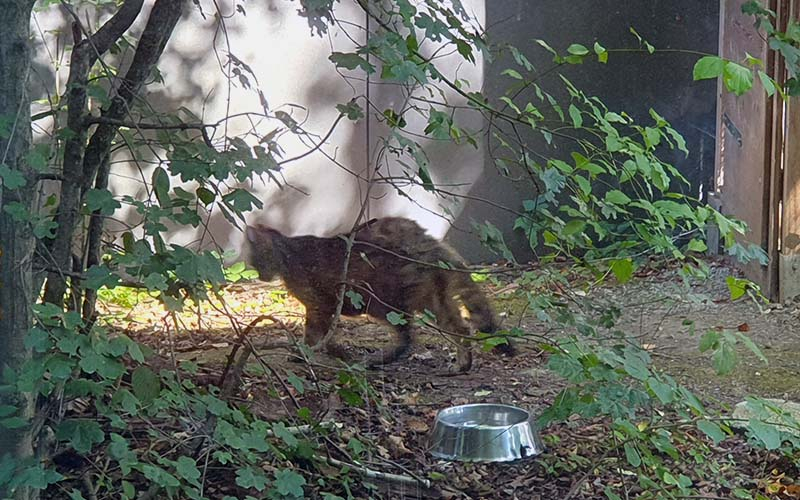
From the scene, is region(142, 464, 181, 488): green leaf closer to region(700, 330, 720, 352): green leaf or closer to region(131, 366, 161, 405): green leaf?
region(131, 366, 161, 405): green leaf

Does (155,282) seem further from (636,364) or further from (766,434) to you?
(766,434)

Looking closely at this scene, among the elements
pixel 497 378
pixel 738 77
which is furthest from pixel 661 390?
pixel 497 378

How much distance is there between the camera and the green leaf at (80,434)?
7.54 ft

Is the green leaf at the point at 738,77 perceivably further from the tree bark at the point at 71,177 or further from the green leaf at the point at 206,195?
the tree bark at the point at 71,177

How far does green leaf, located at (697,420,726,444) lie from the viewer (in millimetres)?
2773

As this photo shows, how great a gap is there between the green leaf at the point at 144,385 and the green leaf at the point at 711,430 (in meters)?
1.54

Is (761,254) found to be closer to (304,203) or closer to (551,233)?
(551,233)

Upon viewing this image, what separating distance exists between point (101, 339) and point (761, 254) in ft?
7.79

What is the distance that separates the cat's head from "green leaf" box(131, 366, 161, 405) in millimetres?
3528

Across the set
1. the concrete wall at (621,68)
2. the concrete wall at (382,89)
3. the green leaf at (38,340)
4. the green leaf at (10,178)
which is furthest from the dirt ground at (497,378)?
the concrete wall at (621,68)

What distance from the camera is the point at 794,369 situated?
210 inches

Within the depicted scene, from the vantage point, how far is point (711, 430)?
9.22ft

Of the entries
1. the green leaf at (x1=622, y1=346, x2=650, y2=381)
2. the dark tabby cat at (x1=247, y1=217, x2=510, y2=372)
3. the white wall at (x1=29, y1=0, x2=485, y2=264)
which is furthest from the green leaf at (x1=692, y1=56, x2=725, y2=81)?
the white wall at (x1=29, y1=0, x2=485, y2=264)

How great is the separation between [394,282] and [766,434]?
2788 millimetres
